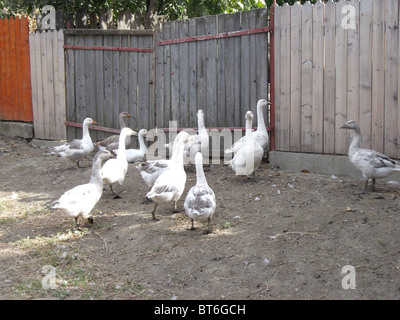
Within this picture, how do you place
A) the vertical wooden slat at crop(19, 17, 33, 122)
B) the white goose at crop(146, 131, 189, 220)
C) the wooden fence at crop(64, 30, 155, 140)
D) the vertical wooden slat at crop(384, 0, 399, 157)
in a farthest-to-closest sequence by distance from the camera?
the vertical wooden slat at crop(19, 17, 33, 122)
the wooden fence at crop(64, 30, 155, 140)
the vertical wooden slat at crop(384, 0, 399, 157)
the white goose at crop(146, 131, 189, 220)

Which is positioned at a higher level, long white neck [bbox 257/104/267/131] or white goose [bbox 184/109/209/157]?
long white neck [bbox 257/104/267/131]

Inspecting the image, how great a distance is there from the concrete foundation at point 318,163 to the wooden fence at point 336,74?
113 mm

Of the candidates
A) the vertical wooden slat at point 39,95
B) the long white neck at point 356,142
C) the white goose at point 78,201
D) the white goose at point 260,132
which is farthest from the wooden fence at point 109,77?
the long white neck at point 356,142

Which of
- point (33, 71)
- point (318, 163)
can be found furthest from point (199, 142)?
point (33, 71)

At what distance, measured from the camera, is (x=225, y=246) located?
6.15 metres

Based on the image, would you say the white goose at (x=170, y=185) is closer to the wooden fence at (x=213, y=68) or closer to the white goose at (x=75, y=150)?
the wooden fence at (x=213, y=68)

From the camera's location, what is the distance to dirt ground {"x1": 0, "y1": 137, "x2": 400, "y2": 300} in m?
5.28

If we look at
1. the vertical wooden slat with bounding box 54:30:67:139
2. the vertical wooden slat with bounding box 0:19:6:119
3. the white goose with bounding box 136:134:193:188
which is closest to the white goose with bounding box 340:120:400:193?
the white goose with bounding box 136:134:193:188

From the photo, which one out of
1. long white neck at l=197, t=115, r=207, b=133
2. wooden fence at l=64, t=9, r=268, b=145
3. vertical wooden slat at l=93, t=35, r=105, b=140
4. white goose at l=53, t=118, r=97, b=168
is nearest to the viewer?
wooden fence at l=64, t=9, r=268, b=145

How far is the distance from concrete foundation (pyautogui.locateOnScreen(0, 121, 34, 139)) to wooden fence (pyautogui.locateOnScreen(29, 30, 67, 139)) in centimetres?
29

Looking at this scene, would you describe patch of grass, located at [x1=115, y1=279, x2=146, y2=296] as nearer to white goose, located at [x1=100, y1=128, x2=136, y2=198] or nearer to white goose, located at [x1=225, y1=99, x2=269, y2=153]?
white goose, located at [x1=100, y1=128, x2=136, y2=198]

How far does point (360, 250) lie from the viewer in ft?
18.5

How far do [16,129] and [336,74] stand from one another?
9.16 m

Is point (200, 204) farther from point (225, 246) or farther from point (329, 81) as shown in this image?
point (329, 81)
